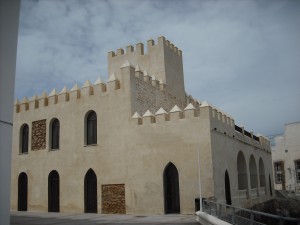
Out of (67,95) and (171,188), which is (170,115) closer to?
(171,188)

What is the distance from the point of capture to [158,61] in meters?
21.8

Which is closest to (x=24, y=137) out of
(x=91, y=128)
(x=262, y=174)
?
(x=91, y=128)

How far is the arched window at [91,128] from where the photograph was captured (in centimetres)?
1866

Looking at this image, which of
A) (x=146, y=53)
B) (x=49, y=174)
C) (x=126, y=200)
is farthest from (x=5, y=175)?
(x=146, y=53)

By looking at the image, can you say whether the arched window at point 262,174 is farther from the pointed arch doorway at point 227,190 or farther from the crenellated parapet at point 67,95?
the crenellated parapet at point 67,95

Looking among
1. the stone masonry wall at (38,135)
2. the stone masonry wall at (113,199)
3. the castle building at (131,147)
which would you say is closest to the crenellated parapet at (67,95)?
the castle building at (131,147)

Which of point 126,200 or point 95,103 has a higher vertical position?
point 95,103

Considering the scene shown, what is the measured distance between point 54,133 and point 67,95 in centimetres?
253

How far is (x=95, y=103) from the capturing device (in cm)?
1862

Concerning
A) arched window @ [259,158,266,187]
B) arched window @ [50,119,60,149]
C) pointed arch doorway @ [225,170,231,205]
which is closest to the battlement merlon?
arched window @ [50,119,60,149]

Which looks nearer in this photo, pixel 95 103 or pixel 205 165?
pixel 205 165

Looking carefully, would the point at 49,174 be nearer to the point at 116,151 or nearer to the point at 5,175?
the point at 116,151

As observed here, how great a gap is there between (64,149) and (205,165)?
28.9 feet

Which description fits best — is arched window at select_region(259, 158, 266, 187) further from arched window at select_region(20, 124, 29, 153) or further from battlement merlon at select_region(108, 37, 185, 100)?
arched window at select_region(20, 124, 29, 153)
